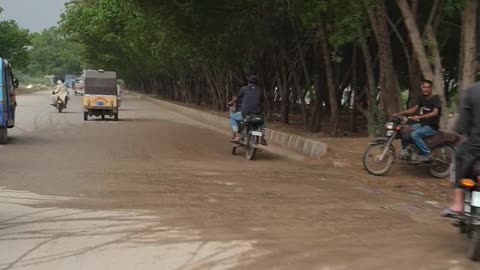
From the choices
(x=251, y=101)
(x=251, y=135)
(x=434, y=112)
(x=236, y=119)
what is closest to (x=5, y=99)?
(x=236, y=119)

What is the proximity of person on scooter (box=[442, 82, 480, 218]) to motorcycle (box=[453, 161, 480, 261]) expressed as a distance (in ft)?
0.26

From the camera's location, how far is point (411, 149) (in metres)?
11.6

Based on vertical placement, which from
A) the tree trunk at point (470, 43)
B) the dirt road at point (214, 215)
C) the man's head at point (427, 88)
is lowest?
the dirt road at point (214, 215)

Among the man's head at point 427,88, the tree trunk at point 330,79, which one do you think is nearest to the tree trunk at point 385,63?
the tree trunk at point 330,79

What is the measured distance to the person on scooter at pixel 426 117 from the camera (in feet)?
36.7

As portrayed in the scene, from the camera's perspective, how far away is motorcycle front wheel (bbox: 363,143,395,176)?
1172 cm

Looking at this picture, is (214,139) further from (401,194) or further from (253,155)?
(401,194)

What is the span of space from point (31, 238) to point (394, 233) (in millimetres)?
3949

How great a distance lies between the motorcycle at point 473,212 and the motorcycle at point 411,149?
211 inches

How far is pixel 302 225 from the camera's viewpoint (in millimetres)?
7387

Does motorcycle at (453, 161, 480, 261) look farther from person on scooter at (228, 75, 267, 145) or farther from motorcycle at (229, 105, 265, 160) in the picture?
person on scooter at (228, 75, 267, 145)

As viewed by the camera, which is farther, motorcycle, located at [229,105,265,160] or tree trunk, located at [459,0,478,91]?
motorcycle, located at [229,105,265,160]

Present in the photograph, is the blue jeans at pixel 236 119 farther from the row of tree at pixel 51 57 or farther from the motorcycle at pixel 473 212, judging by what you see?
the row of tree at pixel 51 57

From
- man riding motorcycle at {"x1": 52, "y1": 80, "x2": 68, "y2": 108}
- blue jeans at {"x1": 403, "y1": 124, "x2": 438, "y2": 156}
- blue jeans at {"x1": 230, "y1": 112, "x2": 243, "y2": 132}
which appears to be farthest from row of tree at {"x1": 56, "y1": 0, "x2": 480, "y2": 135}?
man riding motorcycle at {"x1": 52, "y1": 80, "x2": 68, "y2": 108}
